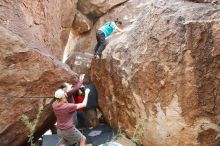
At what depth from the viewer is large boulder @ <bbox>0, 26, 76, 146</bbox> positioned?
781 cm

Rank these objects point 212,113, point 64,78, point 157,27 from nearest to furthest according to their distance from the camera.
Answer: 1. point 212,113
2. point 157,27
3. point 64,78

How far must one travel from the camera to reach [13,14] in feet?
27.7

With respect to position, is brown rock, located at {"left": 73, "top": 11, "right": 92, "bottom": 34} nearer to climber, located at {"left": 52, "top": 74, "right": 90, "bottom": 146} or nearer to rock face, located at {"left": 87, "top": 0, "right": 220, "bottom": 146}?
rock face, located at {"left": 87, "top": 0, "right": 220, "bottom": 146}

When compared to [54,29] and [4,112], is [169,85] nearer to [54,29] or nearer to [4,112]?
[4,112]

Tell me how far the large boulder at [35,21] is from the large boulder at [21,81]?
300 mm

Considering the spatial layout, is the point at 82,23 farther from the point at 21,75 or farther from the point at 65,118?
the point at 65,118

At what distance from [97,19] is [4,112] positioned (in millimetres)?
7030

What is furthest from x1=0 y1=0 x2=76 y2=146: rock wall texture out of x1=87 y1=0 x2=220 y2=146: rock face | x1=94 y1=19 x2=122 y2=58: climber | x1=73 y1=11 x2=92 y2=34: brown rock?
x1=73 y1=11 x2=92 y2=34: brown rock

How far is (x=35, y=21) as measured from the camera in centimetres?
945

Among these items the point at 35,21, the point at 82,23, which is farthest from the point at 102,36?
the point at 82,23

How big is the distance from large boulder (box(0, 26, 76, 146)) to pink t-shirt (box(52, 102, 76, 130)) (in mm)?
1315

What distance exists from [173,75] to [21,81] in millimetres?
3143

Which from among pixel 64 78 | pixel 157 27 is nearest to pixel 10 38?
pixel 64 78

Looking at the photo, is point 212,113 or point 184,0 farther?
point 184,0
